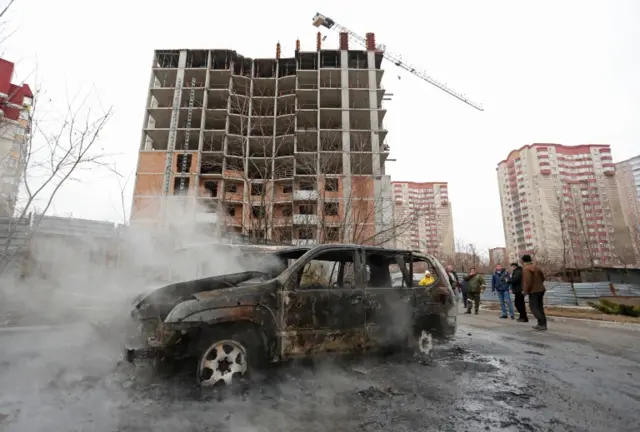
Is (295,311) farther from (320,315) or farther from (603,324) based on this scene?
(603,324)

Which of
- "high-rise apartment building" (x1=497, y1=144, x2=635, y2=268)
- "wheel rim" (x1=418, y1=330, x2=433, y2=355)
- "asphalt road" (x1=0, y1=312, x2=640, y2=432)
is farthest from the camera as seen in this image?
"high-rise apartment building" (x1=497, y1=144, x2=635, y2=268)

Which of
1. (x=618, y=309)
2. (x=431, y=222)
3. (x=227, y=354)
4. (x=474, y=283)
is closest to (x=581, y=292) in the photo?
(x=618, y=309)

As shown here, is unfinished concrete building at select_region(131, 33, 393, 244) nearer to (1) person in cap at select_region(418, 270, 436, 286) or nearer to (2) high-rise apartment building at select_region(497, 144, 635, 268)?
(1) person in cap at select_region(418, 270, 436, 286)

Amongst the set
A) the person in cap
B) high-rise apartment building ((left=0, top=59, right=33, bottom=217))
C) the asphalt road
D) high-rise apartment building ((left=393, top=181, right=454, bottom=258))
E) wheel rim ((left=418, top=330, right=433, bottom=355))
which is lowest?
the asphalt road

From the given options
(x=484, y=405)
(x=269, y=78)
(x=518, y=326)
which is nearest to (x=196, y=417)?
(x=484, y=405)

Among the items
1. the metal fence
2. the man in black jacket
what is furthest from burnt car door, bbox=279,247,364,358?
the metal fence

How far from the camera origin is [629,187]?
1369 inches

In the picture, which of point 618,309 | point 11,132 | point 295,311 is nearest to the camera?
point 295,311

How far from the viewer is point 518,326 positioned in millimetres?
8102

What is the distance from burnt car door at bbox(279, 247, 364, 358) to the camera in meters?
3.50

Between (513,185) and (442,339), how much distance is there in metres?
68.4

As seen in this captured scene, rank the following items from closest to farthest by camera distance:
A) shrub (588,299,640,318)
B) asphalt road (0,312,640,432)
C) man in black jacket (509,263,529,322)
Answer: asphalt road (0,312,640,432) < man in black jacket (509,263,529,322) < shrub (588,299,640,318)

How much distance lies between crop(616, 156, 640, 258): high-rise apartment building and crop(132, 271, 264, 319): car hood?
132 ft

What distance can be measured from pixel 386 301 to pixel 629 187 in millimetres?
45740
